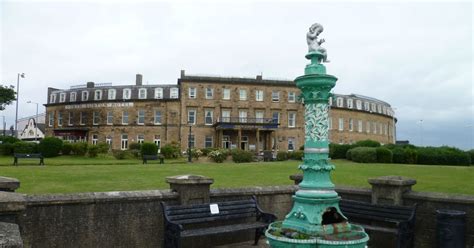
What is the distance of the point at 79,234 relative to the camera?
284 inches

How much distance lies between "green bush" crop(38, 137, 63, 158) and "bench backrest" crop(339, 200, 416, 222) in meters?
31.0

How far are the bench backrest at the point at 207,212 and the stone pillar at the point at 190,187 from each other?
29cm

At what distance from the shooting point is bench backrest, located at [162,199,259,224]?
7738 millimetres

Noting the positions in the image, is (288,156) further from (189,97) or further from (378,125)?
(378,125)

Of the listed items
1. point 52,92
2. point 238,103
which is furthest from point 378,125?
point 52,92

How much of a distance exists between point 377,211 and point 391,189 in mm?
598

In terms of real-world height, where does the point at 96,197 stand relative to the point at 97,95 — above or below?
below

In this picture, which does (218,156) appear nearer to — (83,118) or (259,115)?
(259,115)

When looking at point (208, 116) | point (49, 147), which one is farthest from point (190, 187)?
point (208, 116)

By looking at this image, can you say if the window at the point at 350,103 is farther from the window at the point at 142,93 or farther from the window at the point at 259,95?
the window at the point at 142,93

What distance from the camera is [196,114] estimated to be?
164 ft

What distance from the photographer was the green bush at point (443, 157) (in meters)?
28.3

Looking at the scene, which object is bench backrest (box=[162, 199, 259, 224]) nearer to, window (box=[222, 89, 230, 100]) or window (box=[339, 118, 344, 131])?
window (box=[222, 89, 230, 100])

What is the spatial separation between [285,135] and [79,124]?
28856 mm
